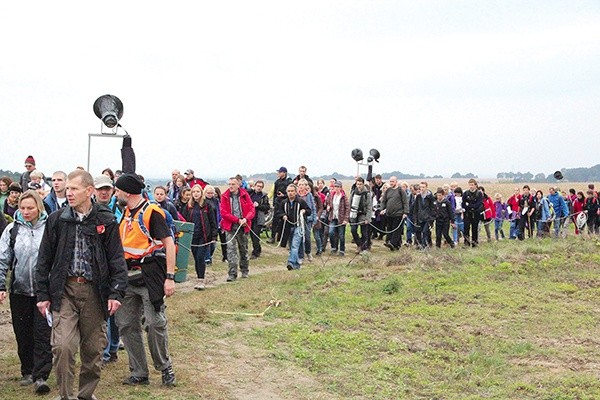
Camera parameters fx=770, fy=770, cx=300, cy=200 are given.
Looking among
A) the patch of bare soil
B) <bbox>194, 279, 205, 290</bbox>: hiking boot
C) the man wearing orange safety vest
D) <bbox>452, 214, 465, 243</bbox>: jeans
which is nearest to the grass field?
the patch of bare soil

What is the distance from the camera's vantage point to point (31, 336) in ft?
24.3

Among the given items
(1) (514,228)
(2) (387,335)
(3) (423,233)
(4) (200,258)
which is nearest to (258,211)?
(3) (423,233)

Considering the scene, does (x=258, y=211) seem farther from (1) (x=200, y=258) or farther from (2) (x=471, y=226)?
(2) (x=471, y=226)

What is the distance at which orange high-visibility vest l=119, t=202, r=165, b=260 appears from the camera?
6980mm

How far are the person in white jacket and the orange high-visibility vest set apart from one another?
82 cm

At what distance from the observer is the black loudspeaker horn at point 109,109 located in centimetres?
1299

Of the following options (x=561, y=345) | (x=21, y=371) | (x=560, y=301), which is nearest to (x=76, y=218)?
(x=21, y=371)

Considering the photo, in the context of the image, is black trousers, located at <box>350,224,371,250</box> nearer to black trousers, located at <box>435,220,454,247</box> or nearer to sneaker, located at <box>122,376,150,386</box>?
black trousers, located at <box>435,220,454,247</box>

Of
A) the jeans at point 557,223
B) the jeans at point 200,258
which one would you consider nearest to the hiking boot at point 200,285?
the jeans at point 200,258

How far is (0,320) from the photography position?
10.1 metres

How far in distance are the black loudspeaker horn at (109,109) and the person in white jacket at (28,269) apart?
5983 mm

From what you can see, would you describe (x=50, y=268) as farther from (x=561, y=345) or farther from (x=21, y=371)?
(x=561, y=345)

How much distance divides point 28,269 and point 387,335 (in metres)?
4.58

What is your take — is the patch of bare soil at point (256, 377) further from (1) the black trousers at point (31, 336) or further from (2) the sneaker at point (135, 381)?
(1) the black trousers at point (31, 336)
